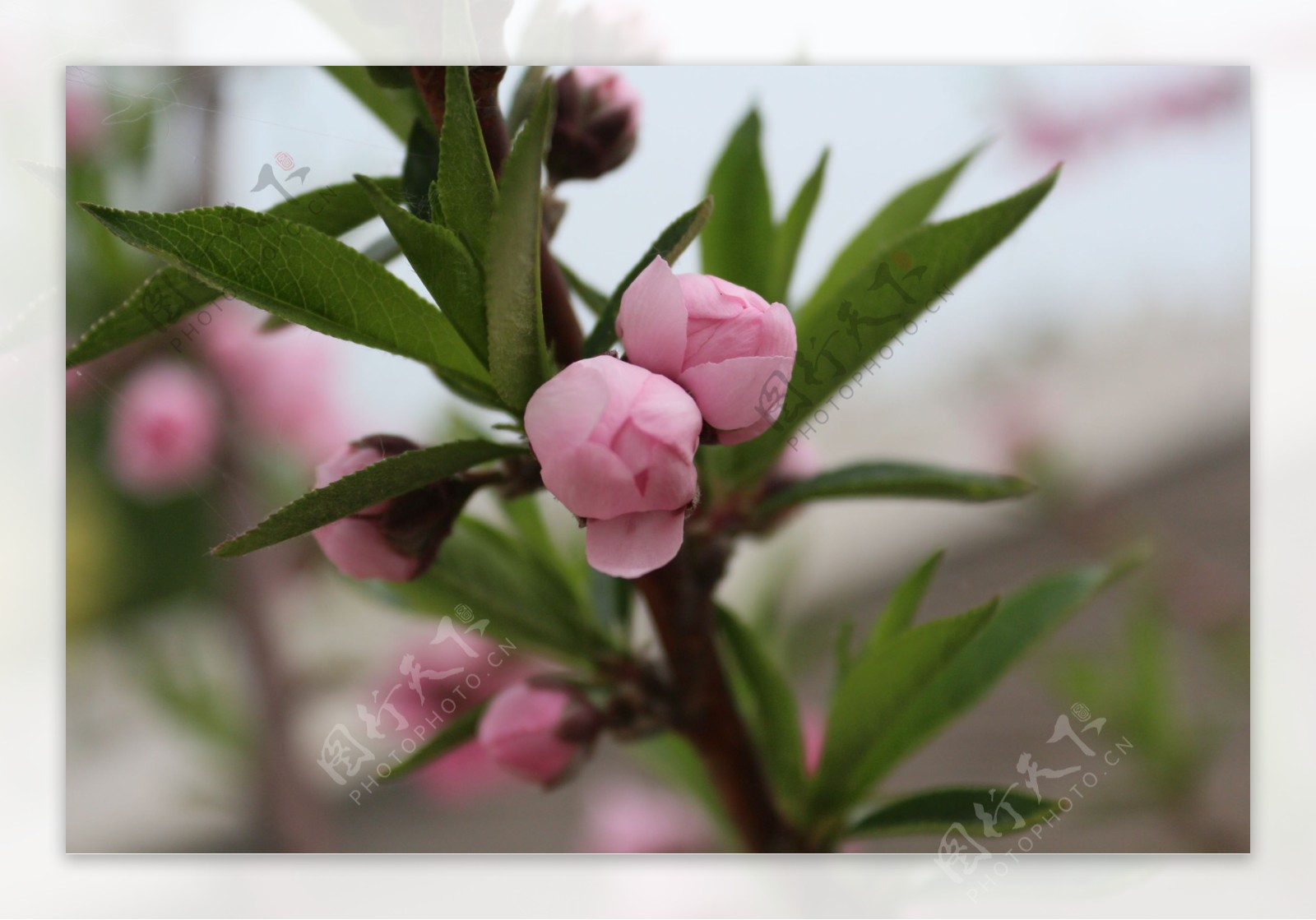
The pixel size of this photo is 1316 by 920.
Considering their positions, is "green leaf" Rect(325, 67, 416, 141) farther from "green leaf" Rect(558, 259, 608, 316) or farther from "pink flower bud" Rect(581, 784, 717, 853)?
"pink flower bud" Rect(581, 784, 717, 853)

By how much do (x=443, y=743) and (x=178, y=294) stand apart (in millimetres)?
265

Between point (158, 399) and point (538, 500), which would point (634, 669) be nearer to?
point (538, 500)

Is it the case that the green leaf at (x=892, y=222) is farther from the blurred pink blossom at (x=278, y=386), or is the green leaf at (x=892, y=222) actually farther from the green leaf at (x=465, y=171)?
the blurred pink blossom at (x=278, y=386)

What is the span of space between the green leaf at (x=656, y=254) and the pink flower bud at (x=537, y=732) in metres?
0.22

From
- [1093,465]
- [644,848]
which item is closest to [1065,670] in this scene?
[1093,465]

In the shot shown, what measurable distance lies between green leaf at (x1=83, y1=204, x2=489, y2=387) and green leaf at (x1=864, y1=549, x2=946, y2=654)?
31cm

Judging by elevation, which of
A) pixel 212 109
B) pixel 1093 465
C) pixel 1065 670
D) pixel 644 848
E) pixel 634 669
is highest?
pixel 212 109

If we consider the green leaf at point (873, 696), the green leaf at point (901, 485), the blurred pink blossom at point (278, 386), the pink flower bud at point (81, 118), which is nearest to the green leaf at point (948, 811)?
the green leaf at point (873, 696)

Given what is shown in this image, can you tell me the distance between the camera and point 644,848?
917 mm

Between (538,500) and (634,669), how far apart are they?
17cm

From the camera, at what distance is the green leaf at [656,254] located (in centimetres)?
35

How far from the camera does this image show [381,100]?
48cm

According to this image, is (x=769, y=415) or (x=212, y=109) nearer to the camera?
(x=769, y=415)

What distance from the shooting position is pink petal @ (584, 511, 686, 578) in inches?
13.0
